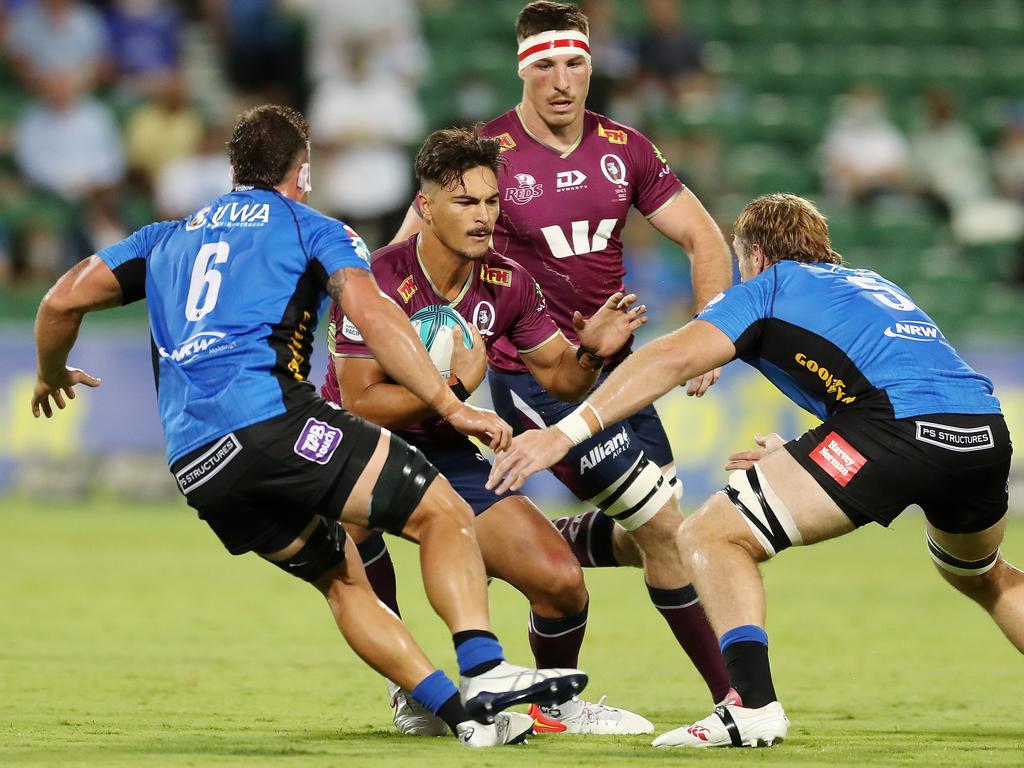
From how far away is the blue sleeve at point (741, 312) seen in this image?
582cm

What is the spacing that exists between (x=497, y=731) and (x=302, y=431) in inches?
48.0

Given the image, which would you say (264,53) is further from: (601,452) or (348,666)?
(601,452)

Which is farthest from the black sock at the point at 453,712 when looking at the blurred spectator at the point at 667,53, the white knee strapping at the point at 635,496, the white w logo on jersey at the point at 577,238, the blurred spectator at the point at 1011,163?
the blurred spectator at the point at 1011,163

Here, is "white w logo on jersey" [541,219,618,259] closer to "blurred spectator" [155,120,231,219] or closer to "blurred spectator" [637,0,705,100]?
"blurred spectator" [155,120,231,219]

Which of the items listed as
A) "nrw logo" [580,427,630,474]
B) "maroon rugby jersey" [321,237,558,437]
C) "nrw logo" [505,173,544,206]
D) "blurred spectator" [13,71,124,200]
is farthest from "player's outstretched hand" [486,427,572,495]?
"blurred spectator" [13,71,124,200]

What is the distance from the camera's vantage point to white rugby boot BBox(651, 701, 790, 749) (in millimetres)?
5555

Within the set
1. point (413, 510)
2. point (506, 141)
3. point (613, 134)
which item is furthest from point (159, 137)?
point (413, 510)

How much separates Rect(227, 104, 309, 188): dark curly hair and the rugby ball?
782 millimetres

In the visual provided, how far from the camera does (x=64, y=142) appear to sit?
51.6 ft

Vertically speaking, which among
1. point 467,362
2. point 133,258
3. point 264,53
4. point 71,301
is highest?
point 264,53

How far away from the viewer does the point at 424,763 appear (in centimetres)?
496

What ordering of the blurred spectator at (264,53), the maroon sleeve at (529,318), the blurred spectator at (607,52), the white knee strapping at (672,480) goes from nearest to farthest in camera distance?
1. the maroon sleeve at (529,318)
2. the white knee strapping at (672,480)
3. the blurred spectator at (264,53)
4. the blurred spectator at (607,52)

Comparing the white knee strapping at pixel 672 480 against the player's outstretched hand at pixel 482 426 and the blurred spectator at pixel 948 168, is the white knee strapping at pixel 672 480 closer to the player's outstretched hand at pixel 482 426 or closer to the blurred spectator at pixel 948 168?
the player's outstretched hand at pixel 482 426

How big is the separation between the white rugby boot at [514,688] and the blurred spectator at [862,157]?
43.3ft
